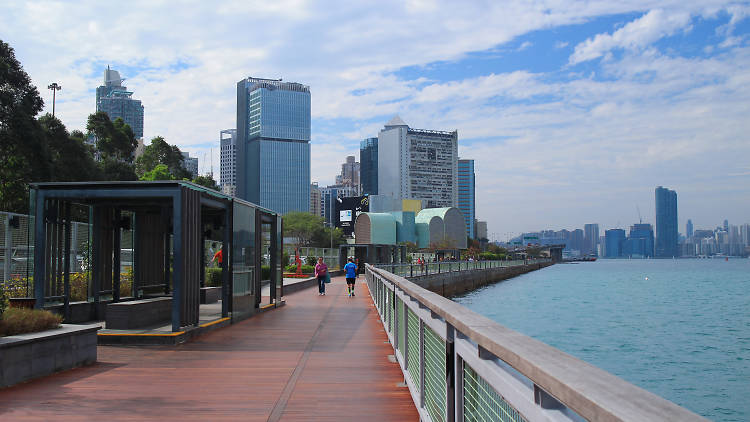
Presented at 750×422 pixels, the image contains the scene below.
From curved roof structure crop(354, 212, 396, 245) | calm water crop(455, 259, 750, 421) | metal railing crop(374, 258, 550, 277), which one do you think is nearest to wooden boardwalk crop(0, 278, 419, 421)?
calm water crop(455, 259, 750, 421)

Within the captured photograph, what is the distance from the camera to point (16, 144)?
3650 cm

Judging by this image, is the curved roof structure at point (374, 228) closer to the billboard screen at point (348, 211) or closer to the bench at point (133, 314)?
the billboard screen at point (348, 211)

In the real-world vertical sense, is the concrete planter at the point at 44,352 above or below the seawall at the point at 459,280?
above

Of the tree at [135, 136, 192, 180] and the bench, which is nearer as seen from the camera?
the bench

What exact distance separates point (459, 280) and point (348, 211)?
82.8m

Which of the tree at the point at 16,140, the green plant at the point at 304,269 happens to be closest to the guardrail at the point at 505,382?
the tree at the point at 16,140

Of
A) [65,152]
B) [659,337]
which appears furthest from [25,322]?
[65,152]

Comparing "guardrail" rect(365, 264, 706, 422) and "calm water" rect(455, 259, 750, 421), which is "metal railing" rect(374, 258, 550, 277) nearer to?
"calm water" rect(455, 259, 750, 421)

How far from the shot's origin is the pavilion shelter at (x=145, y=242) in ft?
38.2

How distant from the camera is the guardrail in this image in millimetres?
1777

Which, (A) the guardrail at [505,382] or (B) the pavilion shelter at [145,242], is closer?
(A) the guardrail at [505,382]

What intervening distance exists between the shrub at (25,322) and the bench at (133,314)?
8.45 feet

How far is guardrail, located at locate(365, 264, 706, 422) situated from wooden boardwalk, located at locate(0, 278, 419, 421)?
3.33ft

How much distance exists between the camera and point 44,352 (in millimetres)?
8039
